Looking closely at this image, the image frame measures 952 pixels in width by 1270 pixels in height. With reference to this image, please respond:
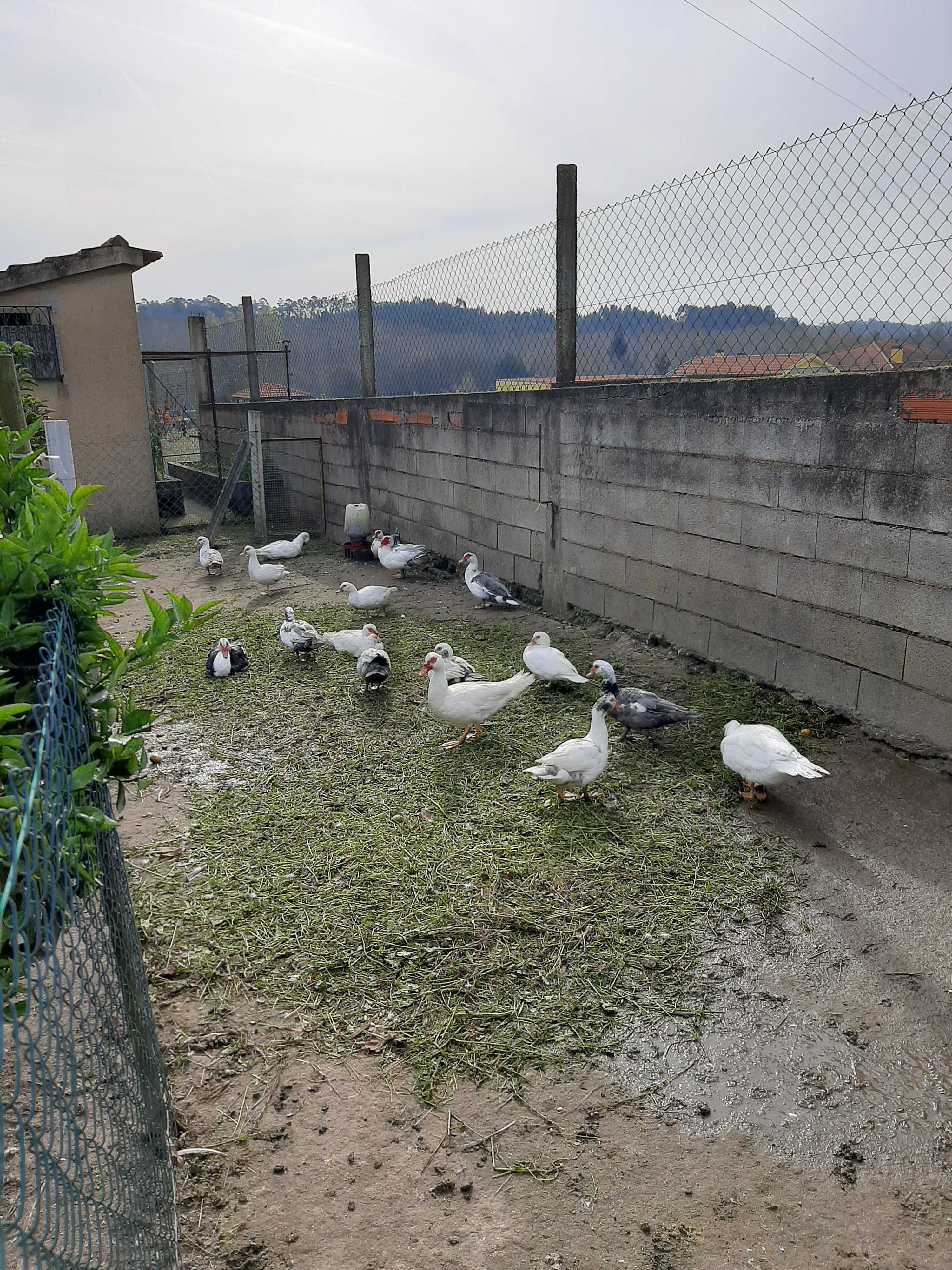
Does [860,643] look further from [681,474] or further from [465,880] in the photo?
[465,880]

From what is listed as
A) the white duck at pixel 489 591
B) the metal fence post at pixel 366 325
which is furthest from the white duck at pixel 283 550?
the white duck at pixel 489 591

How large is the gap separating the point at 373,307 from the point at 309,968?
31.2 ft

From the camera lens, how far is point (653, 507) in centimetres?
655

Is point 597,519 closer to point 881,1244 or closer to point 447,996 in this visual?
point 447,996

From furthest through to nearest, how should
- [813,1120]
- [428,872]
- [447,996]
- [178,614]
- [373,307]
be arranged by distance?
[373,307]
[428,872]
[447,996]
[813,1120]
[178,614]

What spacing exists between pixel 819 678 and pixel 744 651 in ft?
2.12

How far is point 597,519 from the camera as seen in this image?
7.16 meters

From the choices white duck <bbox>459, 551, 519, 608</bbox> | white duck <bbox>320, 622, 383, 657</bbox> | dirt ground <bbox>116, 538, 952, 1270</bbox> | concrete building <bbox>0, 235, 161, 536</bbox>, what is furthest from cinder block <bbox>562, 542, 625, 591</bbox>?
concrete building <bbox>0, 235, 161, 536</bbox>

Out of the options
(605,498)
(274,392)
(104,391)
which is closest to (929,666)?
(605,498)

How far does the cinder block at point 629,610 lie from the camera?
6.77 metres

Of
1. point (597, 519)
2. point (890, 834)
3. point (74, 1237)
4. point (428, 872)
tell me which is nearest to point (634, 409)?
point (597, 519)

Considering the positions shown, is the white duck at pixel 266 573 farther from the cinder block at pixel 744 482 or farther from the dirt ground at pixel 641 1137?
the dirt ground at pixel 641 1137

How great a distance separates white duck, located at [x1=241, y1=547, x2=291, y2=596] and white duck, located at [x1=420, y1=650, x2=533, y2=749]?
4.44 metres

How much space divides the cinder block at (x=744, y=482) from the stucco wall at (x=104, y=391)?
9887mm
